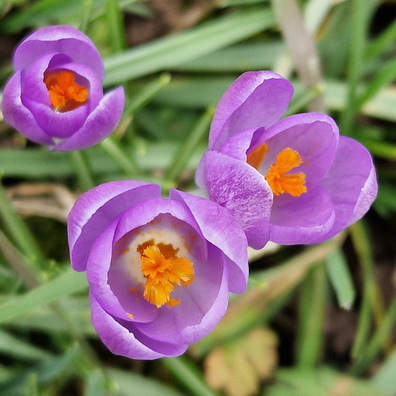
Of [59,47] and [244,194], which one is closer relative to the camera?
[244,194]

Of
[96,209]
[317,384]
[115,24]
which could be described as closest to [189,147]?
[115,24]

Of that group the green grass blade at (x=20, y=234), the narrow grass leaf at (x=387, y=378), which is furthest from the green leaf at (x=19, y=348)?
the narrow grass leaf at (x=387, y=378)

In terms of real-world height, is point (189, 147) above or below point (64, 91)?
below

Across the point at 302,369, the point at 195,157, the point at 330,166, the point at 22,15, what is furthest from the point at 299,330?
the point at 22,15

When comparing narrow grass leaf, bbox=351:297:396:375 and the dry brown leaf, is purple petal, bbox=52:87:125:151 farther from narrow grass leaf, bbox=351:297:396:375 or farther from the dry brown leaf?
narrow grass leaf, bbox=351:297:396:375

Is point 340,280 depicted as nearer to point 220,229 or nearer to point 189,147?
point 189,147

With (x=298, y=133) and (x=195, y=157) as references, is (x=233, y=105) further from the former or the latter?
A: (x=195, y=157)
